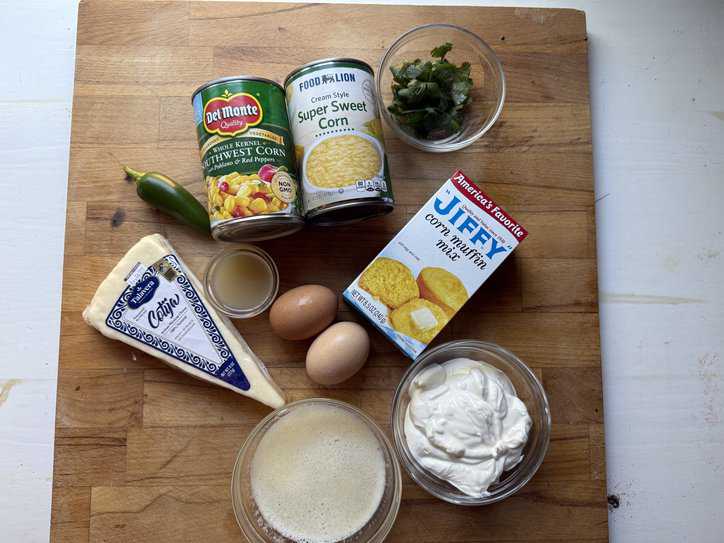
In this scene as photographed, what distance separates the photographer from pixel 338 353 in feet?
3.69

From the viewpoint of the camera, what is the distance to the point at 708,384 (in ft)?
4.36

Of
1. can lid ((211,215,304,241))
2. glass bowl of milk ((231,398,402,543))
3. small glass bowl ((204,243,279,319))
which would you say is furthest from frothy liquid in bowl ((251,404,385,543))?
can lid ((211,215,304,241))

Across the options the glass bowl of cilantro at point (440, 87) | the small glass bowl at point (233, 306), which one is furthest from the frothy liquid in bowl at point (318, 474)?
the glass bowl of cilantro at point (440, 87)

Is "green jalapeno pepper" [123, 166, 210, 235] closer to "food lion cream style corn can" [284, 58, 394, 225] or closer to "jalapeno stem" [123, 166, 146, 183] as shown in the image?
"jalapeno stem" [123, 166, 146, 183]

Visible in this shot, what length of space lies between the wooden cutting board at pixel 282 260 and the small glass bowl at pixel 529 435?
0.07m

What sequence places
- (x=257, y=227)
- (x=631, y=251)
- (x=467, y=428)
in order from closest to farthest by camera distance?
(x=467, y=428), (x=257, y=227), (x=631, y=251)

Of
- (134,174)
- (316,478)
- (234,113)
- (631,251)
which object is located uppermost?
(234,113)

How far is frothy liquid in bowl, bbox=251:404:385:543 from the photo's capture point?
45.6 inches

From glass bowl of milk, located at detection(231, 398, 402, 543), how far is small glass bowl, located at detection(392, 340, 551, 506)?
0.16ft

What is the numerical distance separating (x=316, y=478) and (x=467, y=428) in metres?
0.33

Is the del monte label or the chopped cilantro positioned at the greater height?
→ the chopped cilantro

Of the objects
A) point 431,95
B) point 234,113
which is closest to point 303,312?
point 234,113

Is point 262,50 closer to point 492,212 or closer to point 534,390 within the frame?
point 492,212

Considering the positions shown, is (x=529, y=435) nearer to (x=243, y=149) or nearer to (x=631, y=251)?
(x=631, y=251)
